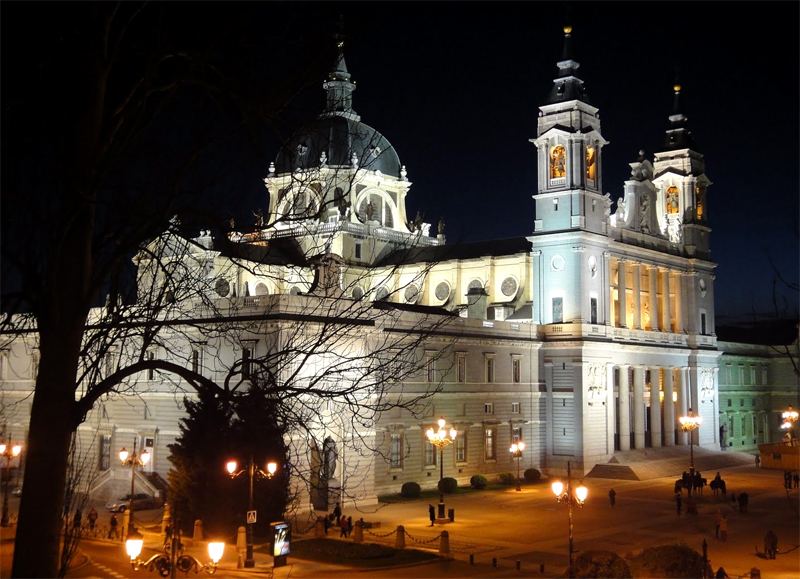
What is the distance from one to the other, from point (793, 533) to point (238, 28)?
38712 millimetres

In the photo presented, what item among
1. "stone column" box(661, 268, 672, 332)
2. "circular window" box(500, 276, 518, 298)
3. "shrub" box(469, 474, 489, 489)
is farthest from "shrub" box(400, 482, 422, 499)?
"stone column" box(661, 268, 672, 332)

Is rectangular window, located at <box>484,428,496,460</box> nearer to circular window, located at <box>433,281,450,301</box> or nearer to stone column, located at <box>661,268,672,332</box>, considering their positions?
circular window, located at <box>433,281,450,301</box>

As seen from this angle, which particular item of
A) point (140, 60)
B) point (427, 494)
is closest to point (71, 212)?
point (140, 60)

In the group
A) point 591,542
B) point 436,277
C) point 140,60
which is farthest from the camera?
point 436,277

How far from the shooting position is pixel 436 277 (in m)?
80.7

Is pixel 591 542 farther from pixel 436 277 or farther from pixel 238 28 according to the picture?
pixel 436 277

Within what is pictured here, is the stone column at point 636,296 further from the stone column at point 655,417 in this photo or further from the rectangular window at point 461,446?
the rectangular window at point 461,446

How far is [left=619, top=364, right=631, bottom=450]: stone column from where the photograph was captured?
235 ft

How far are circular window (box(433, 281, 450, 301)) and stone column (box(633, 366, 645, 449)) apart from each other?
1641cm

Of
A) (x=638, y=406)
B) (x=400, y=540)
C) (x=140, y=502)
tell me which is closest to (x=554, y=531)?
(x=400, y=540)

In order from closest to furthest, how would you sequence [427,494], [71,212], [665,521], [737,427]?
1. [71,212]
2. [665,521]
3. [427,494]
4. [737,427]

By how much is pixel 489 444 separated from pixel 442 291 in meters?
19.5

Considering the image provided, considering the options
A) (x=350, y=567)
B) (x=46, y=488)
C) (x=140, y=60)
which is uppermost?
(x=140, y=60)

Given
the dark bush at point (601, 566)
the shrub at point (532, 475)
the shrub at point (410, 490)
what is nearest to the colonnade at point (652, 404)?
the shrub at point (532, 475)
